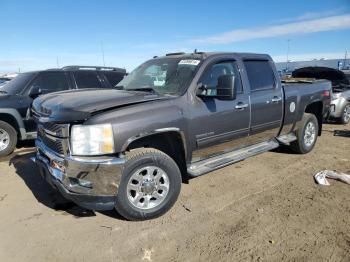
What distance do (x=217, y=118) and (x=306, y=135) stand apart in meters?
2.92

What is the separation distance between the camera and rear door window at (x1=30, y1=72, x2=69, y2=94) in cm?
784

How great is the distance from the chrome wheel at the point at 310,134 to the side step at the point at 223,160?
3.91ft

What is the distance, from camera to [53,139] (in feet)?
12.8

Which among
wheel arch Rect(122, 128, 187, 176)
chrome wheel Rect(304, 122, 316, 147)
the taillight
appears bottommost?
chrome wheel Rect(304, 122, 316, 147)

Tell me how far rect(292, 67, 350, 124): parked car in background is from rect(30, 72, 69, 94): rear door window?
719 cm

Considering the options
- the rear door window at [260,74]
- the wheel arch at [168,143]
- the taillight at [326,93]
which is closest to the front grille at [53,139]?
the wheel arch at [168,143]

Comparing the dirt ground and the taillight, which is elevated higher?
the taillight

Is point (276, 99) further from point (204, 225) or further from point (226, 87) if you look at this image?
point (204, 225)

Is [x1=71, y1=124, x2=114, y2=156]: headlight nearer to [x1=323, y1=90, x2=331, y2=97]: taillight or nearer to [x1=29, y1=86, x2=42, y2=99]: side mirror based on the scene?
[x1=29, y1=86, x2=42, y2=99]: side mirror

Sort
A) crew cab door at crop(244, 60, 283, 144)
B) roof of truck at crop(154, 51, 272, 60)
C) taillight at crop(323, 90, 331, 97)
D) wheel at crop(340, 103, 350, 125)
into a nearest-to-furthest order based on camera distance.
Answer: roof of truck at crop(154, 51, 272, 60) → crew cab door at crop(244, 60, 283, 144) → taillight at crop(323, 90, 331, 97) → wheel at crop(340, 103, 350, 125)

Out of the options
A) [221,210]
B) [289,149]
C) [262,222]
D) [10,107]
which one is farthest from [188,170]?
[10,107]

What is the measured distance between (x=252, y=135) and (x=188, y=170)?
144cm

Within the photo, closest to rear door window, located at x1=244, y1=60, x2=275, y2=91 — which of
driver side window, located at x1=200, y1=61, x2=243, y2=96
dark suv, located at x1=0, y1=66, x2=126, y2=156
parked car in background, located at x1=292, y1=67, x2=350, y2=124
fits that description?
driver side window, located at x1=200, y1=61, x2=243, y2=96

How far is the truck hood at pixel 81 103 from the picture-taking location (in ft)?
12.0
